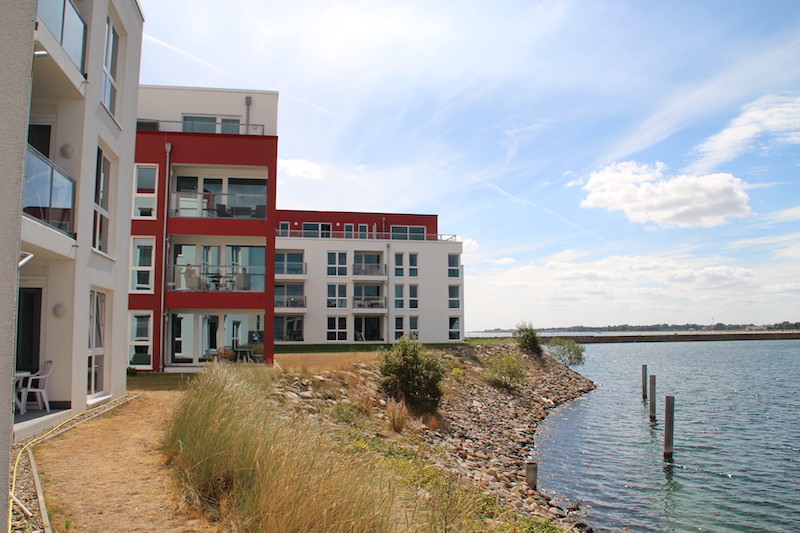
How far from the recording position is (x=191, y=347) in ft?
63.7

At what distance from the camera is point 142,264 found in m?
18.8

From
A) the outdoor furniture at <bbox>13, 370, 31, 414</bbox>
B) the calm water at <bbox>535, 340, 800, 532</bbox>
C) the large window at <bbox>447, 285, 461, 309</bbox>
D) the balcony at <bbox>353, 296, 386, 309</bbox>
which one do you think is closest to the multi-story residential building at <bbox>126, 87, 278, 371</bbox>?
the outdoor furniture at <bbox>13, 370, 31, 414</bbox>

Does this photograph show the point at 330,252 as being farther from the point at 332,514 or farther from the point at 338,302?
the point at 332,514

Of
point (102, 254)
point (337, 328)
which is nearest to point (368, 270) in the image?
point (337, 328)

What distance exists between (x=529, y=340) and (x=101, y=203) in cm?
3072

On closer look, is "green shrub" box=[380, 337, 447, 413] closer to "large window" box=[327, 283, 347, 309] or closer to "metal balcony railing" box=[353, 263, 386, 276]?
"large window" box=[327, 283, 347, 309]

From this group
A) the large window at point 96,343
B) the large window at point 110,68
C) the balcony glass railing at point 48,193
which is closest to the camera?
the balcony glass railing at point 48,193

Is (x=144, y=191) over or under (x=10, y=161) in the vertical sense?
over

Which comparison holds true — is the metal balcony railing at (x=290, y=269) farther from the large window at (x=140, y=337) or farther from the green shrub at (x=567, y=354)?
the large window at (x=140, y=337)

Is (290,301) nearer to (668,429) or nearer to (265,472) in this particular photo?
(668,429)

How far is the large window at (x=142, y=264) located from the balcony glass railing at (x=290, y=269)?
19.1 m

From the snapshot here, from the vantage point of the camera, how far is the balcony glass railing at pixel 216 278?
18453mm

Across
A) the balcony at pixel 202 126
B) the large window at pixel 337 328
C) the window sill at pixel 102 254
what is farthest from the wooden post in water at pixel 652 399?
the large window at pixel 337 328

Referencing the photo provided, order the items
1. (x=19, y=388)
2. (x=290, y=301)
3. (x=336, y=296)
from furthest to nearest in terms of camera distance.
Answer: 1. (x=336, y=296)
2. (x=290, y=301)
3. (x=19, y=388)
